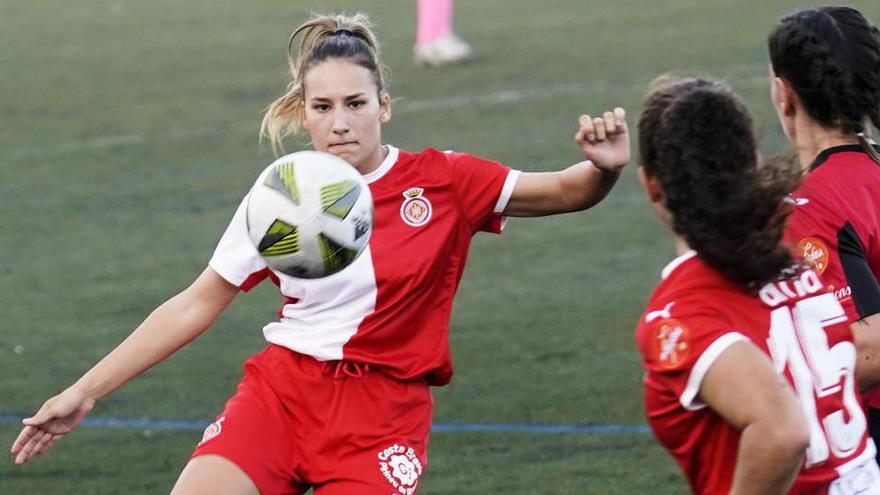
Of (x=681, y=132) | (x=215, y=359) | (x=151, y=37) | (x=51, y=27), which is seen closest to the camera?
(x=681, y=132)

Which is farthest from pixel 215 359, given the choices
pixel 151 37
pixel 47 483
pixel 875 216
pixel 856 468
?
pixel 151 37

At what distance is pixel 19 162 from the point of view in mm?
12328

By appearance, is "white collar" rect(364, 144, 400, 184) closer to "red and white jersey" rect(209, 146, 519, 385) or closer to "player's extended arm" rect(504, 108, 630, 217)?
"red and white jersey" rect(209, 146, 519, 385)

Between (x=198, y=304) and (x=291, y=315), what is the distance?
28cm

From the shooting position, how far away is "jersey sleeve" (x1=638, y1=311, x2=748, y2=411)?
10.6 ft

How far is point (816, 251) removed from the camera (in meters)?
4.17

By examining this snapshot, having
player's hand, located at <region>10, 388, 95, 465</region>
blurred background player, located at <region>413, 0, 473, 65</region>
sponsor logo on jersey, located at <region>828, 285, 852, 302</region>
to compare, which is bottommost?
blurred background player, located at <region>413, 0, 473, 65</region>

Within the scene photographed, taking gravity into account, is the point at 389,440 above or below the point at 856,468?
below

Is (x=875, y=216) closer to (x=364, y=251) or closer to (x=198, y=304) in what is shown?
(x=364, y=251)

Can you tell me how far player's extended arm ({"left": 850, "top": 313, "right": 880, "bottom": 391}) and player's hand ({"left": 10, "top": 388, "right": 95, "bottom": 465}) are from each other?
2122mm

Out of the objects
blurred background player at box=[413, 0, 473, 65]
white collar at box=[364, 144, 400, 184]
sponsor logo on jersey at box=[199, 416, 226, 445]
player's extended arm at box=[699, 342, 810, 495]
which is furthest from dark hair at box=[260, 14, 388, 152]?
blurred background player at box=[413, 0, 473, 65]

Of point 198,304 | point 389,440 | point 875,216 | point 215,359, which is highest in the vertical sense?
point 875,216

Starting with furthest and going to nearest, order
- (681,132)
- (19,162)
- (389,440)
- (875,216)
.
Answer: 1. (19,162)
2. (389,440)
3. (875,216)
4. (681,132)

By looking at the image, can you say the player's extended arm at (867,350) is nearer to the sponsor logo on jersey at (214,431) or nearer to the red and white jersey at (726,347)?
the red and white jersey at (726,347)
